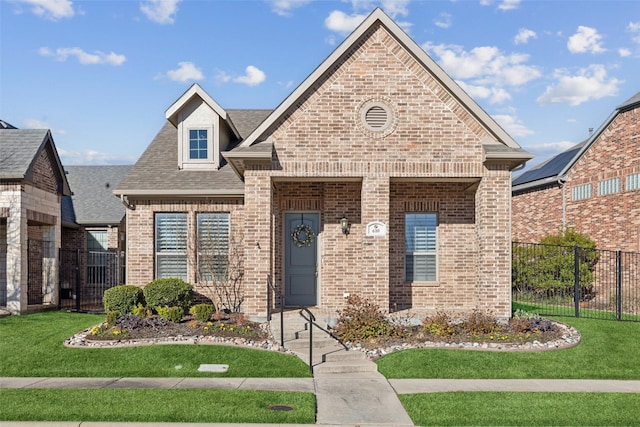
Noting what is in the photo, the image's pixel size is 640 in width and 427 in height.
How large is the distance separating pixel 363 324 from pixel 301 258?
382cm

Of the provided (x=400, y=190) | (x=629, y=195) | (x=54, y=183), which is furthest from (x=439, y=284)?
(x=54, y=183)

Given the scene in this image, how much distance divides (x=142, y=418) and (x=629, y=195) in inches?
819

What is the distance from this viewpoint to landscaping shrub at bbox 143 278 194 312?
14234mm

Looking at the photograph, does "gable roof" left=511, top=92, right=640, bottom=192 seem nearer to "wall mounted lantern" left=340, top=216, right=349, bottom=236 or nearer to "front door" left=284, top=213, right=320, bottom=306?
"wall mounted lantern" left=340, top=216, right=349, bottom=236

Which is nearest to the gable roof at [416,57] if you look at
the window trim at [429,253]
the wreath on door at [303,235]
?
the window trim at [429,253]

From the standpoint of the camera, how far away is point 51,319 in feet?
50.8

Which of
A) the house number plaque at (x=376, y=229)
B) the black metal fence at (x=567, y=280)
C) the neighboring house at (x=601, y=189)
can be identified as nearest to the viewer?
the house number plaque at (x=376, y=229)

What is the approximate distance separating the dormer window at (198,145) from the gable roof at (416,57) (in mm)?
3527

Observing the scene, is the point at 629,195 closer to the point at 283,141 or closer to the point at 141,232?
the point at 283,141

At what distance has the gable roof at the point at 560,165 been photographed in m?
23.2

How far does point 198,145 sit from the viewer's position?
17.2 meters

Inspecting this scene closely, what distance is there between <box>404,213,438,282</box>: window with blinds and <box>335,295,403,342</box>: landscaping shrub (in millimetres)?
2870

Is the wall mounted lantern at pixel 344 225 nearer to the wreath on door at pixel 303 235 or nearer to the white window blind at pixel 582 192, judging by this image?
the wreath on door at pixel 303 235

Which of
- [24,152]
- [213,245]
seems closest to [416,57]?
[213,245]
